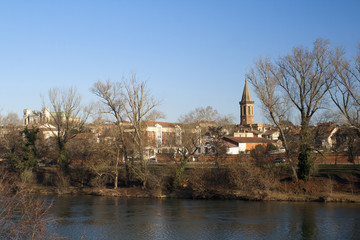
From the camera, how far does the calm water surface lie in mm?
22238

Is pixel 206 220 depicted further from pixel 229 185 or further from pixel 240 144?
pixel 240 144

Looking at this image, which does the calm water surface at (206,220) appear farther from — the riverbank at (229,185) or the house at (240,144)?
the house at (240,144)

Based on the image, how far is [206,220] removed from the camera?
86.4 feet

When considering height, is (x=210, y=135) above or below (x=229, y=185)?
above

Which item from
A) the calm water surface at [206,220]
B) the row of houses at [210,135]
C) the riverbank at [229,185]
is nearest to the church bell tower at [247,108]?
the row of houses at [210,135]

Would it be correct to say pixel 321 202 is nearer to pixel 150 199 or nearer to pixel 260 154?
pixel 260 154

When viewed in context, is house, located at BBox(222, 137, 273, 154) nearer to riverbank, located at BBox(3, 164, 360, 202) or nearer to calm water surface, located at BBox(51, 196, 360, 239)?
riverbank, located at BBox(3, 164, 360, 202)

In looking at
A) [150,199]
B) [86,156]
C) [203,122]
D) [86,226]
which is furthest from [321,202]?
[203,122]

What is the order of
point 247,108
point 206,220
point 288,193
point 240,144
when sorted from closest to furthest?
1. point 206,220
2. point 288,193
3. point 240,144
4. point 247,108

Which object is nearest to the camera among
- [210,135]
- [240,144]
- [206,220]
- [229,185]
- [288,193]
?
[206,220]

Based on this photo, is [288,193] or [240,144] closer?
[288,193]

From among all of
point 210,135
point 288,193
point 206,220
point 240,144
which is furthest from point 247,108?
point 206,220

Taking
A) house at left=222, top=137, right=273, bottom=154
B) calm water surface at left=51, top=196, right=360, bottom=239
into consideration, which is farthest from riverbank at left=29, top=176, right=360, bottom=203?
house at left=222, top=137, right=273, bottom=154

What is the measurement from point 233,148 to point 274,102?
3735 centimetres
